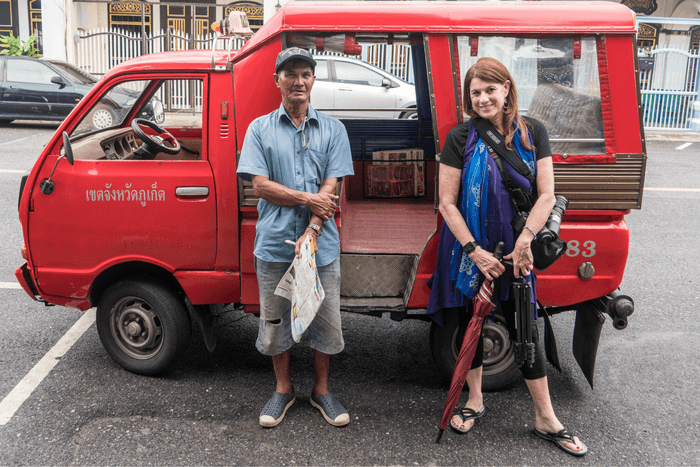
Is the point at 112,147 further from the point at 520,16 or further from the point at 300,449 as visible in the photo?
the point at 520,16

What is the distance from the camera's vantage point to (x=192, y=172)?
3.64 m

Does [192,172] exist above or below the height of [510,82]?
below

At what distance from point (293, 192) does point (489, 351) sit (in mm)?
1542

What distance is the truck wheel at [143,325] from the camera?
383 centimetres

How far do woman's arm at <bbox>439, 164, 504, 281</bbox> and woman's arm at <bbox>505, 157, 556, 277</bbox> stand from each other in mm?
91

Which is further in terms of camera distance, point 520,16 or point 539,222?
point 520,16

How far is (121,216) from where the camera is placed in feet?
12.1

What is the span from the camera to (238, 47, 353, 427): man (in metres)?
3.18

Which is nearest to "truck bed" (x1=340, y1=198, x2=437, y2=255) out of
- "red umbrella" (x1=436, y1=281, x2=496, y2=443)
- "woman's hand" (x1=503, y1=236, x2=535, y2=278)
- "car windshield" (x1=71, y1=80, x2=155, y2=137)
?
"red umbrella" (x1=436, y1=281, x2=496, y2=443)

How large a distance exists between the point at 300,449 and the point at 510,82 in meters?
2.13

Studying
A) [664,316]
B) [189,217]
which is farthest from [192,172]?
[664,316]

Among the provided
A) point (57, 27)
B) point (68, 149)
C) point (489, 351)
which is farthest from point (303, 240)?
point (57, 27)

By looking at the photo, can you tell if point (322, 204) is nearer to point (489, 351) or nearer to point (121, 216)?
point (121, 216)

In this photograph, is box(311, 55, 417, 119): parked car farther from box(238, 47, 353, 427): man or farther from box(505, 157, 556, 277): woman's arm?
box(505, 157, 556, 277): woman's arm
